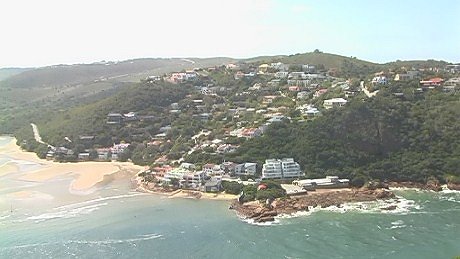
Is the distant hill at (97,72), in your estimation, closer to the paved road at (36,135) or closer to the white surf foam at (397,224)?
the paved road at (36,135)

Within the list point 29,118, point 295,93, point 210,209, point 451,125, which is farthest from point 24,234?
point 29,118

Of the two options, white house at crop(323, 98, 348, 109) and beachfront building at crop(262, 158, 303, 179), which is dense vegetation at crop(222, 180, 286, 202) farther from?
white house at crop(323, 98, 348, 109)

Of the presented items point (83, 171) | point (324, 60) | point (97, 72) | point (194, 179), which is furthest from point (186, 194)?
point (97, 72)

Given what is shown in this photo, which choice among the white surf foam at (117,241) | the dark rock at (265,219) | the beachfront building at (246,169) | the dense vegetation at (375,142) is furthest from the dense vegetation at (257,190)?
the white surf foam at (117,241)

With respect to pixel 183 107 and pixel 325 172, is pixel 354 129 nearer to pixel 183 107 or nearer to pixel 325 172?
pixel 325 172

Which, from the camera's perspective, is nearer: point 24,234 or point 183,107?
point 24,234

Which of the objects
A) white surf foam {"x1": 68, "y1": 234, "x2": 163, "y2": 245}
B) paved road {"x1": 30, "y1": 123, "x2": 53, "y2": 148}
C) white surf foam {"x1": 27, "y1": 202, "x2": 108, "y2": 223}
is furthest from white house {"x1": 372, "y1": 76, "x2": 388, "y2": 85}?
paved road {"x1": 30, "y1": 123, "x2": 53, "y2": 148}

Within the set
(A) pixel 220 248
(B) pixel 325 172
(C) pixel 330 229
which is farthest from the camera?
(B) pixel 325 172
